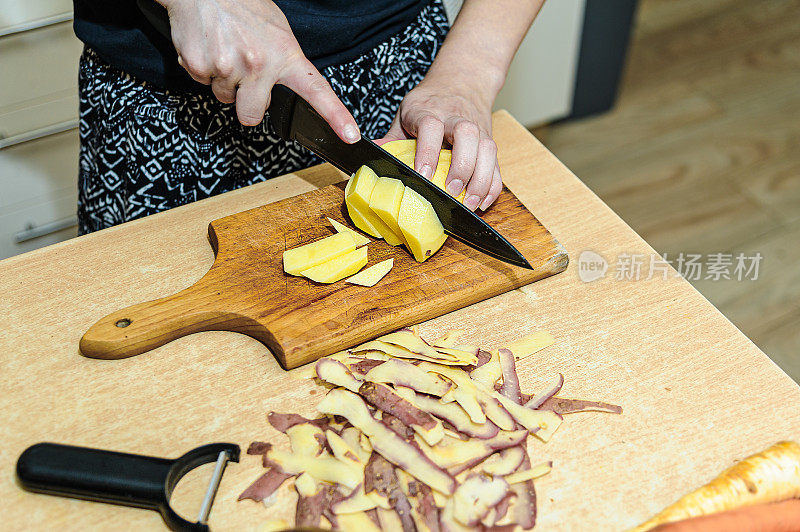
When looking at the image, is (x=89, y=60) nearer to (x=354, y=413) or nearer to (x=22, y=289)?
(x=22, y=289)

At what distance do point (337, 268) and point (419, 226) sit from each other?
117 mm

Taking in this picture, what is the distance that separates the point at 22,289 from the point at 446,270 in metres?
0.56

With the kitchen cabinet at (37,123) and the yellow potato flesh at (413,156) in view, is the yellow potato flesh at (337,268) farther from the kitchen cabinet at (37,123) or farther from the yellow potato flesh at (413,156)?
the kitchen cabinet at (37,123)

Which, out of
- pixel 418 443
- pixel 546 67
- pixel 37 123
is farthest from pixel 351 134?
pixel 546 67

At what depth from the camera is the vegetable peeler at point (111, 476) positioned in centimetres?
70

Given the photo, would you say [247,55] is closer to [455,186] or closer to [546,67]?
[455,186]

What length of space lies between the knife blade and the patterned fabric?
129 millimetres

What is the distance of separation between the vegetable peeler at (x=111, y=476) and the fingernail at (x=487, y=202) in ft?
1.63

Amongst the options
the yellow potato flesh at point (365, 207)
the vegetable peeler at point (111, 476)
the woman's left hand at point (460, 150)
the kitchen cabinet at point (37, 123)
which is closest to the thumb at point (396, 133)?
the woman's left hand at point (460, 150)

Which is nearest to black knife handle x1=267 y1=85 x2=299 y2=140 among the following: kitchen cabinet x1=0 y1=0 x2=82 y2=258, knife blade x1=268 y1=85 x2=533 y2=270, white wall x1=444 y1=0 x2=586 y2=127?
knife blade x1=268 y1=85 x2=533 y2=270

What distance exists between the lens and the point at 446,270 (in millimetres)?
951

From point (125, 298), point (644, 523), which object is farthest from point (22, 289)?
point (644, 523)

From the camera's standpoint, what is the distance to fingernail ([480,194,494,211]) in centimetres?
102

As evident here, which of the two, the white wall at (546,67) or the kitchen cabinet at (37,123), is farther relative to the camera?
the white wall at (546,67)
